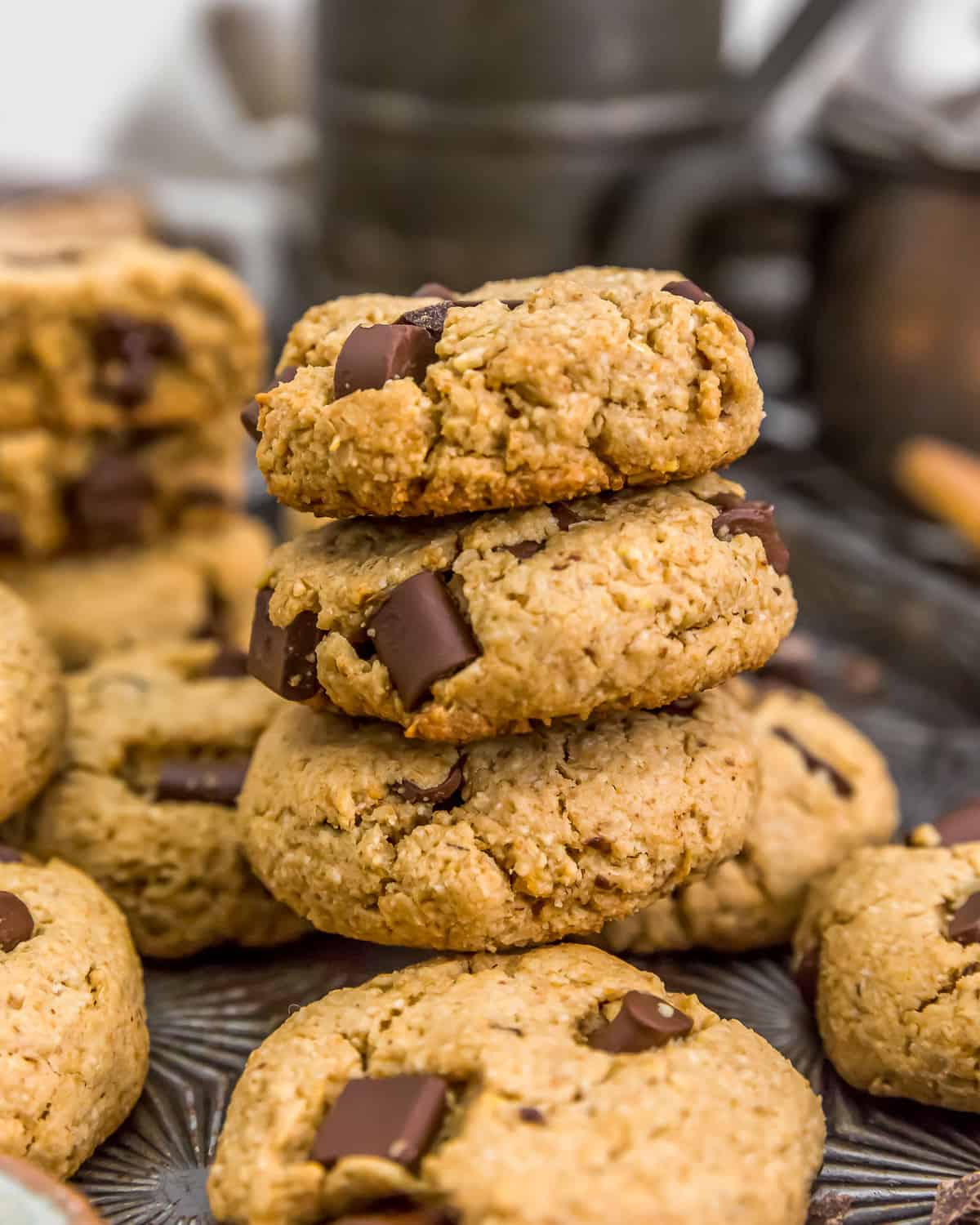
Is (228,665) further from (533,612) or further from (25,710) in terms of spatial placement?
(533,612)

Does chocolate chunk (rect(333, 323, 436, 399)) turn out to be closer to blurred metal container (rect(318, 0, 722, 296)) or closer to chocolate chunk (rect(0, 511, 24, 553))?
chocolate chunk (rect(0, 511, 24, 553))

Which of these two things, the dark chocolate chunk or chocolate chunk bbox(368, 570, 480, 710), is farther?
the dark chocolate chunk

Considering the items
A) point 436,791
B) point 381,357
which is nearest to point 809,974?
point 436,791

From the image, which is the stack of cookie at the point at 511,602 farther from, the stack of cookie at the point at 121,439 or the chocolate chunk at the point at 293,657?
the stack of cookie at the point at 121,439

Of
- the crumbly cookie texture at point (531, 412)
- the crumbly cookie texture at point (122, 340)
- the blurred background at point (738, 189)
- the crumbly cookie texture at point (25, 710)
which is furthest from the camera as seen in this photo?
the blurred background at point (738, 189)

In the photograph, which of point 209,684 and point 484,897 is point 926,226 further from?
point 484,897

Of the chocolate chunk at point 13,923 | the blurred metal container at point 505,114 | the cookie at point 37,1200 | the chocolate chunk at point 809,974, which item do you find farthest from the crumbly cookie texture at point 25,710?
the blurred metal container at point 505,114

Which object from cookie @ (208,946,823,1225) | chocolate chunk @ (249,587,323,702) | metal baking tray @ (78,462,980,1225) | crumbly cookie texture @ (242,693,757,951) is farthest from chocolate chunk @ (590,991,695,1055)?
chocolate chunk @ (249,587,323,702)
